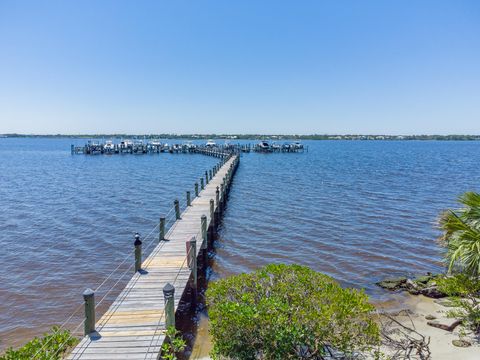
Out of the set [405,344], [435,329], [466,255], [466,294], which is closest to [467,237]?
[466,255]

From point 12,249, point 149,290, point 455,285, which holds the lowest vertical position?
point 12,249

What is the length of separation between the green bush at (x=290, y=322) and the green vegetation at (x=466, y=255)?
2.45 meters

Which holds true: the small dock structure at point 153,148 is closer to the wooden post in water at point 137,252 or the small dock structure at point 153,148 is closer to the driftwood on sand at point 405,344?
the wooden post in water at point 137,252

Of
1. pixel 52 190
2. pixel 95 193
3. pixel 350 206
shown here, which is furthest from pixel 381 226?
pixel 52 190

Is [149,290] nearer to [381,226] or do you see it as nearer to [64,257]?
[64,257]

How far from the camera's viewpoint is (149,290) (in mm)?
10398

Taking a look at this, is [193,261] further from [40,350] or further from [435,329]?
[435,329]

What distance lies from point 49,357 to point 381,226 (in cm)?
1919

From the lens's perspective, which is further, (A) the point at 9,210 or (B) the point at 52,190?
(B) the point at 52,190

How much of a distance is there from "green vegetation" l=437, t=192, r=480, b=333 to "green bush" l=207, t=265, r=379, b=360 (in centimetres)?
245

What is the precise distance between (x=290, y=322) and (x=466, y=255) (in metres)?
3.99

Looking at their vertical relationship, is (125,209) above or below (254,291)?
below

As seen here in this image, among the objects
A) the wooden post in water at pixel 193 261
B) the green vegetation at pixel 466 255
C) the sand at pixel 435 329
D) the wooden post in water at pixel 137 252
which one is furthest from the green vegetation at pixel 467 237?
the wooden post in water at pixel 137 252

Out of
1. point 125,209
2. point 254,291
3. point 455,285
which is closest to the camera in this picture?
point 254,291
